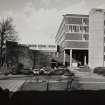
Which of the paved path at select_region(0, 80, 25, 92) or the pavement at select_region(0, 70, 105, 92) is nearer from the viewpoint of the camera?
the pavement at select_region(0, 70, 105, 92)

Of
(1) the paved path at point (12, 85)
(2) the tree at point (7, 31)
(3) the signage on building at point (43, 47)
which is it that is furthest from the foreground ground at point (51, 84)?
(3) the signage on building at point (43, 47)

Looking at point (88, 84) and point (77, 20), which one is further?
point (77, 20)

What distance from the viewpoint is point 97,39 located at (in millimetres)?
65562

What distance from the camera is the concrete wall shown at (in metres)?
65.3

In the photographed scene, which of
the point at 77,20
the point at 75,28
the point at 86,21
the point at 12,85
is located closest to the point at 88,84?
the point at 12,85

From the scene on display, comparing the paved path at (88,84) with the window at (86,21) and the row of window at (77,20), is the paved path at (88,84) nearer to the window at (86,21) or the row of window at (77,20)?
the row of window at (77,20)

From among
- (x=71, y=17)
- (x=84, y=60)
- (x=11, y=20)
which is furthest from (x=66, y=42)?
(x=11, y=20)

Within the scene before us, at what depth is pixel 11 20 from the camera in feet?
199

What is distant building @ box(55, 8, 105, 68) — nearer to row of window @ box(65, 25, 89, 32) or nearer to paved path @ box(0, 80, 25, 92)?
row of window @ box(65, 25, 89, 32)

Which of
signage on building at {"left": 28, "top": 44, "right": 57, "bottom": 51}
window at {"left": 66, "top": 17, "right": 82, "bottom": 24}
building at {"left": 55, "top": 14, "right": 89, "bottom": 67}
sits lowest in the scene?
signage on building at {"left": 28, "top": 44, "right": 57, "bottom": 51}

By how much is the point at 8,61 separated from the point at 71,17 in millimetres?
27529

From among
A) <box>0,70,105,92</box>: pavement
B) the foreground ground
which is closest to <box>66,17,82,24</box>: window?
<box>0,70,105,92</box>: pavement

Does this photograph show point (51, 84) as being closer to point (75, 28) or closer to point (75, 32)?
point (75, 32)
